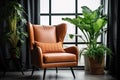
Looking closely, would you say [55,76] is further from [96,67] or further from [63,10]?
[63,10]

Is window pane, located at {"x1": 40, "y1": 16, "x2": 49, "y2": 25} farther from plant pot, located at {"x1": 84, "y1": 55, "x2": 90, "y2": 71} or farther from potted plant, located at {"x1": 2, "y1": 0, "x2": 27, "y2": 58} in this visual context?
plant pot, located at {"x1": 84, "y1": 55, "x2": 90, "y2": 71}

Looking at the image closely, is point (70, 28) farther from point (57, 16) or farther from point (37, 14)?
point (37, 14)

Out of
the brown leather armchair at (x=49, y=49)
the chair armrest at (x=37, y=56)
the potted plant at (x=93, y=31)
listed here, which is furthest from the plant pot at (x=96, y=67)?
the chair armrest at (x=37, y=56)

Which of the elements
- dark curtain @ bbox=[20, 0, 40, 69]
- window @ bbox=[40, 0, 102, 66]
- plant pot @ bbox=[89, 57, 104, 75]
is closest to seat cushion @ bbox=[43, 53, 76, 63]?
plant pot @ bbox=[89, 57, 104, 75]

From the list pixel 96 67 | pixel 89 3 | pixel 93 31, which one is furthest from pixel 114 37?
pixel 89 3

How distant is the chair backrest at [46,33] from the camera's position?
4.86m

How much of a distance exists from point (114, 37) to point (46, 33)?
1.36m

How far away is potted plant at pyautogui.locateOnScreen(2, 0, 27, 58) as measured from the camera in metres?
4.82

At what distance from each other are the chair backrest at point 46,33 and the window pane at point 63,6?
34.1 inches

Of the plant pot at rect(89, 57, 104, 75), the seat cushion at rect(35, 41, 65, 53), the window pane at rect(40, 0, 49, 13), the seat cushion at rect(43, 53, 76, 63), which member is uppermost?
the window pane at rect(40, 0, 49, 13)

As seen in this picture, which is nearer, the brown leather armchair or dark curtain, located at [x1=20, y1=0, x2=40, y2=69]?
the brown leather armchair

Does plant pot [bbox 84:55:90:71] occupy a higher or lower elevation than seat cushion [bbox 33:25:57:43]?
lower

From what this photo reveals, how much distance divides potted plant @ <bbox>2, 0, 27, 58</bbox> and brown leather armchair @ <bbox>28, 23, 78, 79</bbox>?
28 centimetres

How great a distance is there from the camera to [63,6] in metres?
5.87
